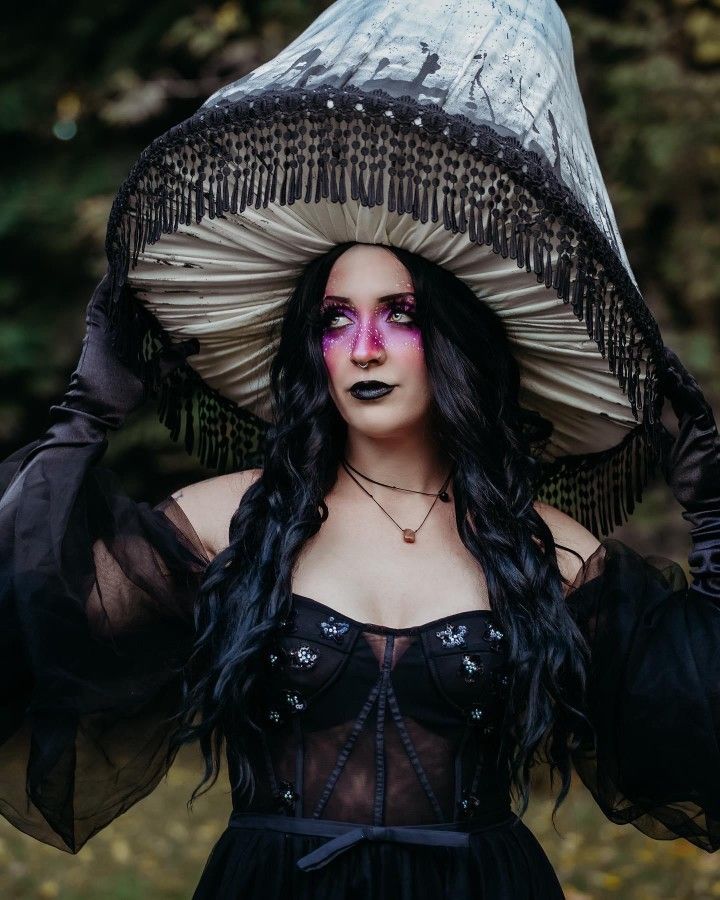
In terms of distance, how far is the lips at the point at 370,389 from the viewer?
2199mm

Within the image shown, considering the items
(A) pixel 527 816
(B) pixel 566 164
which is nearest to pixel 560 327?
(B) pixel 566 164

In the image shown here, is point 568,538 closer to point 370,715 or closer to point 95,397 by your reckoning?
point 370,715

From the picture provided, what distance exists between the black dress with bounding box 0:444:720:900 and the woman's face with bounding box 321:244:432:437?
0.39 meters

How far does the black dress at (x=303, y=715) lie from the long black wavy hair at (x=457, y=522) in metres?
0.06

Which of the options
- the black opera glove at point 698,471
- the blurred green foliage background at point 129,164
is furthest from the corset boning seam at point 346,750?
the blurred green foliage background at point 129,164

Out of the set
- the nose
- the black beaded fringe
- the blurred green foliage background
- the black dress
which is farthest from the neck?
the blurred green foliage background

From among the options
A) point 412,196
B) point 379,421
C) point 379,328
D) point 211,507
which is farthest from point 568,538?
point 412,196

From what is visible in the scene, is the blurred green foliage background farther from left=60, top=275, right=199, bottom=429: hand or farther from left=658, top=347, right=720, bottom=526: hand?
left=60, top=275, right=199, bottom=429: hand

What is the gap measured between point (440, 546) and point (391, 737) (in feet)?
1.38

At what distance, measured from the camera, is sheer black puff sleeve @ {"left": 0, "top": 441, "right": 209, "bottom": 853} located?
2041 mm

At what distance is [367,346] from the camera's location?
216 centimetres

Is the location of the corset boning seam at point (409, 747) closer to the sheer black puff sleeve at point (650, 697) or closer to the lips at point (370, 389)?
the sheer black puff sleeve at point (650, 697)

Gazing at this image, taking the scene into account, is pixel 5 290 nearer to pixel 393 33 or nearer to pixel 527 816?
pixel 527 816

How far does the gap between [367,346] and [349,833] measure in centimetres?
91
